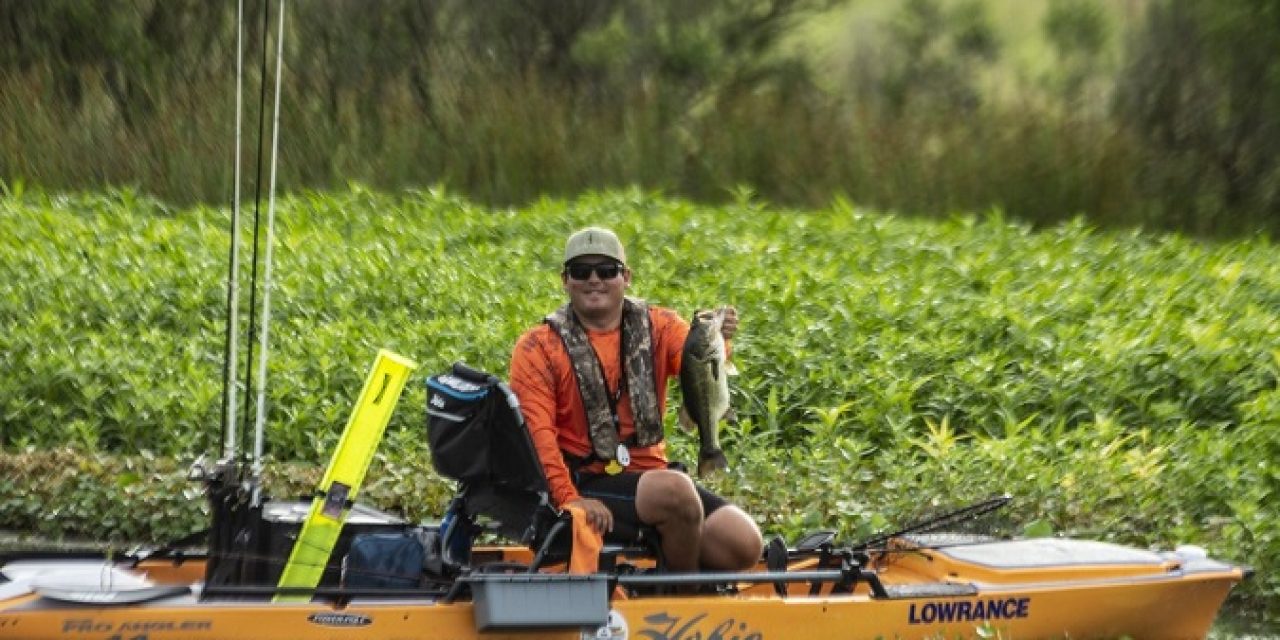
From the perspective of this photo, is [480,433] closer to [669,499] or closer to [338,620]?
[669,499]

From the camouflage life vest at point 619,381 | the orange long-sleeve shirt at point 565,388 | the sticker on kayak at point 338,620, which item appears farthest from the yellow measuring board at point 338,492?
the camouflage life vest at point 619,381

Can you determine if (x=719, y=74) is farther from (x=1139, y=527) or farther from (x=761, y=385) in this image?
(x=1139, y=527)

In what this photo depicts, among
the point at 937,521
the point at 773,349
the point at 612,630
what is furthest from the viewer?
the point at 773,349

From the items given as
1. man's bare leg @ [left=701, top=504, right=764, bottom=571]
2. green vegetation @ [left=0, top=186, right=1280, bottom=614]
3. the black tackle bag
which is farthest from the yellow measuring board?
green vegetation @ [left=0, top=186, right=1280, bottom=614]

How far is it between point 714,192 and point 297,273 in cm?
498

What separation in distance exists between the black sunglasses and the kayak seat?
1.74 feet

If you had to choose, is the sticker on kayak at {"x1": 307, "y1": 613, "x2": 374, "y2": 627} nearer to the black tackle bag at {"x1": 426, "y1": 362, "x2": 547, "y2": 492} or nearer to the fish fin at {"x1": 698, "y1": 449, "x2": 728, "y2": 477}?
the black tackle bag at {"x1": 426, "y1": 362, "x2": 547, "y2": 492}

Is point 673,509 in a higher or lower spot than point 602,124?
lower

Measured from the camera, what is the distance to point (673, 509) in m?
7.40

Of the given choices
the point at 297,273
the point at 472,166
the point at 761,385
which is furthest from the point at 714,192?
the point at 761,385

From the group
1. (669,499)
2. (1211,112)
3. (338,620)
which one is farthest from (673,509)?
(1211,112)

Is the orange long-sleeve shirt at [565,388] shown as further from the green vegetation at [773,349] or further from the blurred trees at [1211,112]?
the blurred trees at [1211,112]

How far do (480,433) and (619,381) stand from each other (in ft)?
2.03

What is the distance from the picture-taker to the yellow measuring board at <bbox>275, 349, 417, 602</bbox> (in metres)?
7.29
